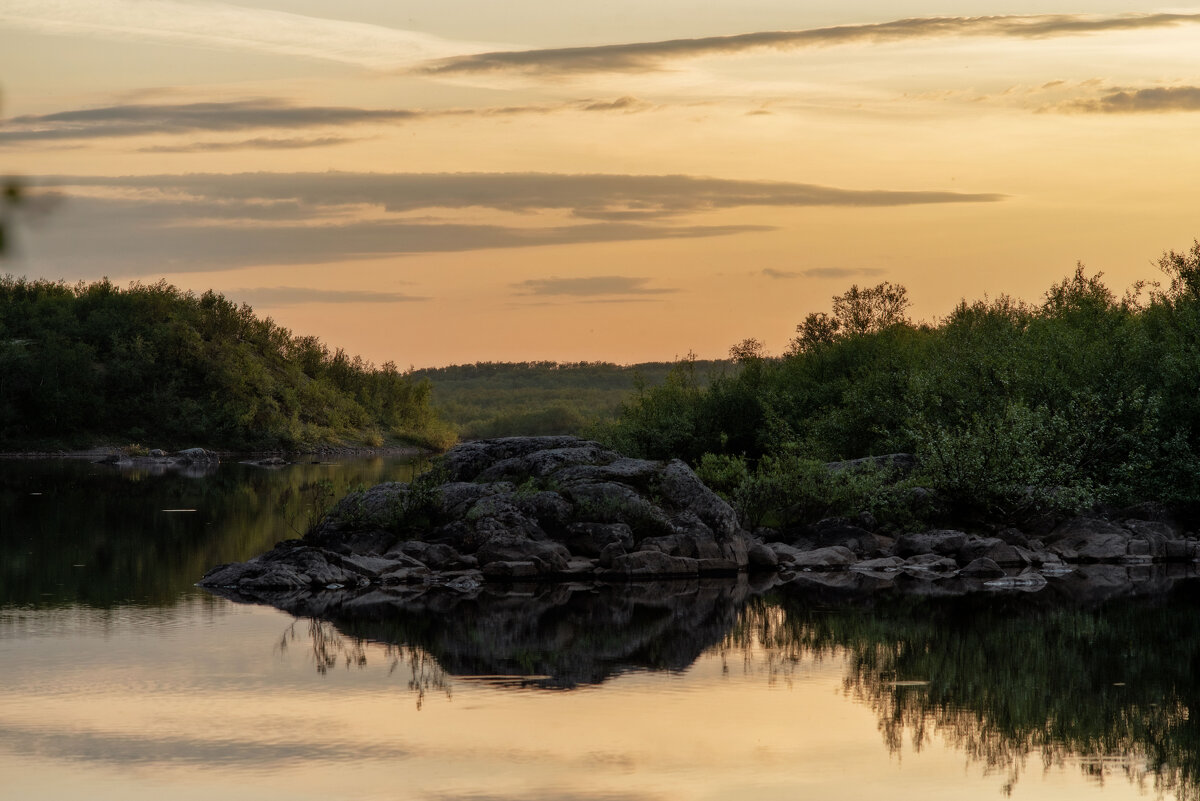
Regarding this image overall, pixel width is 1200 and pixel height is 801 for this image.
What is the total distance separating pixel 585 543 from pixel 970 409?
57.4ft

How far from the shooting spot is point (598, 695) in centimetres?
1997

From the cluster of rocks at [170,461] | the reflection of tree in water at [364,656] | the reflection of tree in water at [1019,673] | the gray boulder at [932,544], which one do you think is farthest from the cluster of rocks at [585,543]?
the cluster of rocks at [170,461]

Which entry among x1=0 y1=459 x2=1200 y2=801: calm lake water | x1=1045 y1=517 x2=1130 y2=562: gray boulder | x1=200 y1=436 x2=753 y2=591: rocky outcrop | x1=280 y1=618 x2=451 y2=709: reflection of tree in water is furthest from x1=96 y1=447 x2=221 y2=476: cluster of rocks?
x1=280 y1=618 x2=451 y2=709: reflection of tree in water

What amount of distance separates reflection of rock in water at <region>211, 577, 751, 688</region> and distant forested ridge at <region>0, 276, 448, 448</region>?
8977cm

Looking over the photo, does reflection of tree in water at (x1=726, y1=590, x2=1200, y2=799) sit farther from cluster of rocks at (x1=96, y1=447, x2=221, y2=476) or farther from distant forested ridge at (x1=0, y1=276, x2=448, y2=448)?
distant forested ridge at (x1=0, y1=276, x2=448, y2=448)

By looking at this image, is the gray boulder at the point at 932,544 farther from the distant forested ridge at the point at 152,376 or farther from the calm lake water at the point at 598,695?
the distant forested ridge at the point at 152,376

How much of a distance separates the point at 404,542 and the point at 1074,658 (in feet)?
53.4

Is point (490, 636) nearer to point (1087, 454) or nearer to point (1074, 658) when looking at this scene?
point (1074, 658)

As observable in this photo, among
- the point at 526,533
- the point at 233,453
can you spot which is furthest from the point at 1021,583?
the point at 233,453

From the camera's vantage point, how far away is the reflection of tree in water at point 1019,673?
1717 cm

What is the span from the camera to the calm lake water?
15594mm

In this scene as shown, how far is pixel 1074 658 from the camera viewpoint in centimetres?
2286

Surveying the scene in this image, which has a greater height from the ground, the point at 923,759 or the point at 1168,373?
the point at 1168,373

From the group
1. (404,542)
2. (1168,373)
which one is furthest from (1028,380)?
(404,542)
